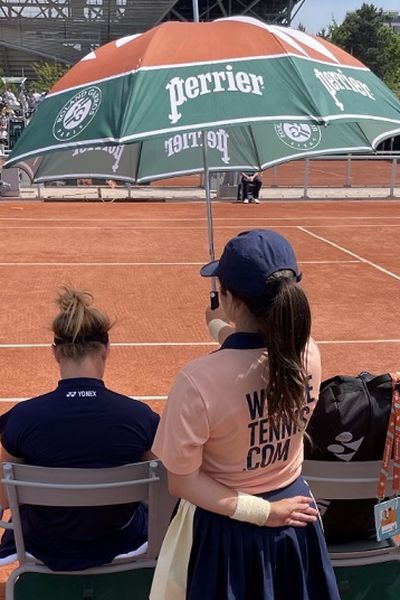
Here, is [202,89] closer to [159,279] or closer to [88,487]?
[88,487]

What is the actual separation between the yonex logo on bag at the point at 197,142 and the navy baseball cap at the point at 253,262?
1.79m

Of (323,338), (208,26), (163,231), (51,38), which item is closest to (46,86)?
(51,38)

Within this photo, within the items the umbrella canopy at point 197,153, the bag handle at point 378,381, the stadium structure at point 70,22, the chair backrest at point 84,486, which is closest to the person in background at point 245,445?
the chair backrest at point 84,486

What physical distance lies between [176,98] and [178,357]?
4748 mm

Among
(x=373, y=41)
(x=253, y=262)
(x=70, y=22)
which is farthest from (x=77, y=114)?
(x=373, y=41)

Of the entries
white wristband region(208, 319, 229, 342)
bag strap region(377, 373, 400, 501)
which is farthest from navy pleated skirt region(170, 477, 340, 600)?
white wristband region(208, 319, 229, 342)

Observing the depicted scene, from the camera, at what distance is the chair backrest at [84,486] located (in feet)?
8.05

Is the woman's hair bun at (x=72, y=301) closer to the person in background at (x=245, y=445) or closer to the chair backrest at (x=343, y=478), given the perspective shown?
the person in background at (x=245, y=445)

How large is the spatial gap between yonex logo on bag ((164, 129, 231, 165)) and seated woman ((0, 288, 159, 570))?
155 cm

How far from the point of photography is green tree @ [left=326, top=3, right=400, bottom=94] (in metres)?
74.1

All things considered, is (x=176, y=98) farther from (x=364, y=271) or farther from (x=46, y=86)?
(x=46, y=86)

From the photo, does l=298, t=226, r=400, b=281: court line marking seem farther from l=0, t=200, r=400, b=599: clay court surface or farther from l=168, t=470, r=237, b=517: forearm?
l=168, t=470, r=237, b=517: forearm

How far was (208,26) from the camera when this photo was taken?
10.6 feet

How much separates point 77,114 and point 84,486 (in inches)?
62.6
